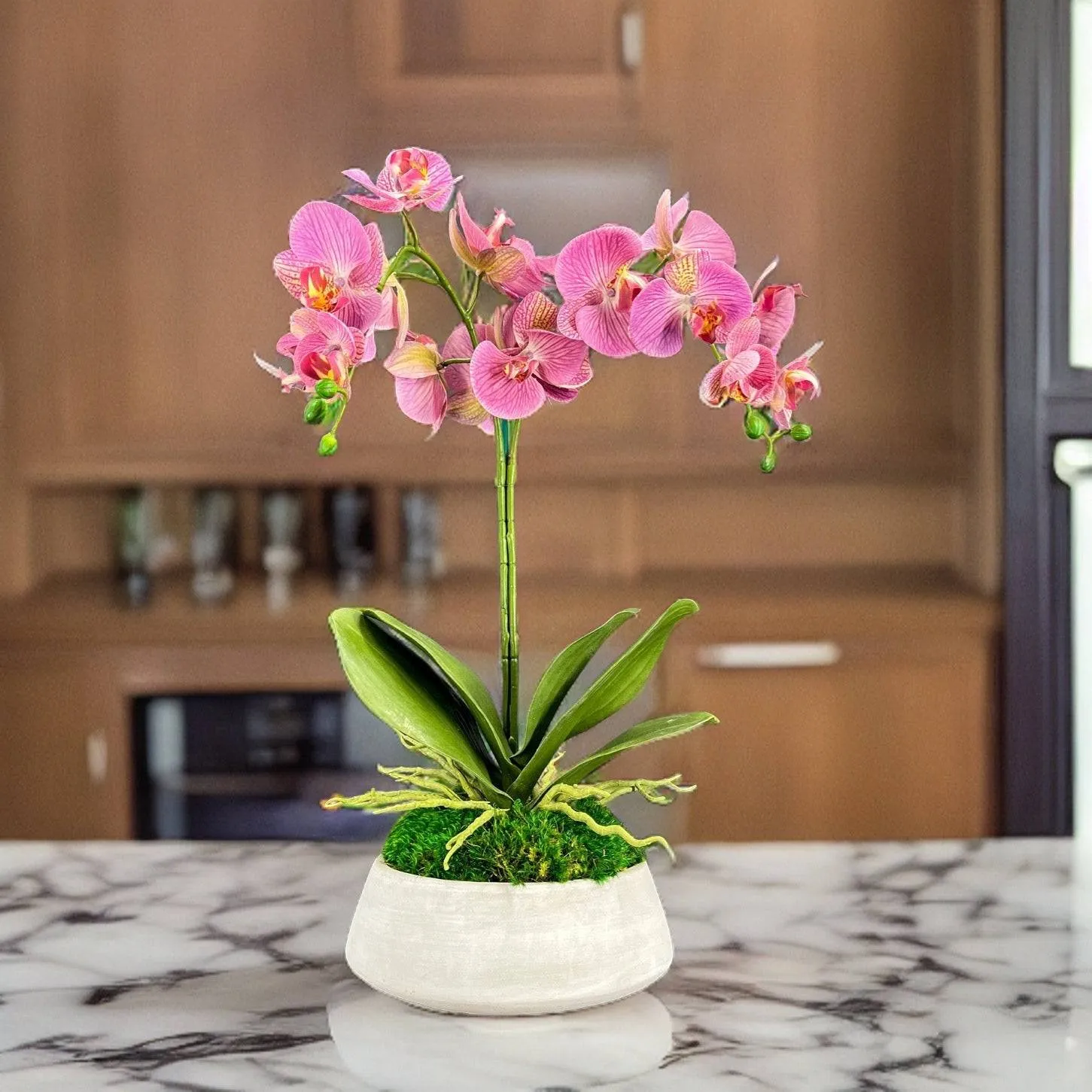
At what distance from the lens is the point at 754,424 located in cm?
75

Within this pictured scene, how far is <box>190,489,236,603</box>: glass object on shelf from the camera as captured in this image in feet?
9.11

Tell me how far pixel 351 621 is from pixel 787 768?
73.6 inches

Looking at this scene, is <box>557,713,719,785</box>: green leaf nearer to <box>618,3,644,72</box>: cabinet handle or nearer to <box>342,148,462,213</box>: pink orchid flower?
<box>342,148,462,213</box>: pink orchid flower

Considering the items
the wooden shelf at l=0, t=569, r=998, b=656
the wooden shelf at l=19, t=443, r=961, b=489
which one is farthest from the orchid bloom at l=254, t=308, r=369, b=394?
the wooden shelf at l=19, t=443, r=961, b=489

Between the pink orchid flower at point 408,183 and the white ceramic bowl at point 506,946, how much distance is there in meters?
0.36

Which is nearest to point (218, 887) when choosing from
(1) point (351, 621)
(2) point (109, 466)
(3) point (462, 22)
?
(1) point (351, 621)

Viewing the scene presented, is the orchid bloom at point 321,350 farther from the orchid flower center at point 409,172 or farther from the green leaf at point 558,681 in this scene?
the green leaf at point 558,681

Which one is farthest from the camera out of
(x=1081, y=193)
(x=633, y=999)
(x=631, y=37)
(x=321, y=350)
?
(x=631, y=37)

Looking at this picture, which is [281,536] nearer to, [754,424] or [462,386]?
[462,386]

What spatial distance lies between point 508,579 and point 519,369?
13cm

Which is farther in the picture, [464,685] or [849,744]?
[849,744]

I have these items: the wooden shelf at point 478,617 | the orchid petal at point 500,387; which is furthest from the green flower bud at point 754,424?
the wooden shelf at point 478,617

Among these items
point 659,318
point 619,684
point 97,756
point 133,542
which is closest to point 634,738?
point 619,684

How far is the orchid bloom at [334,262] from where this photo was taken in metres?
0.74
